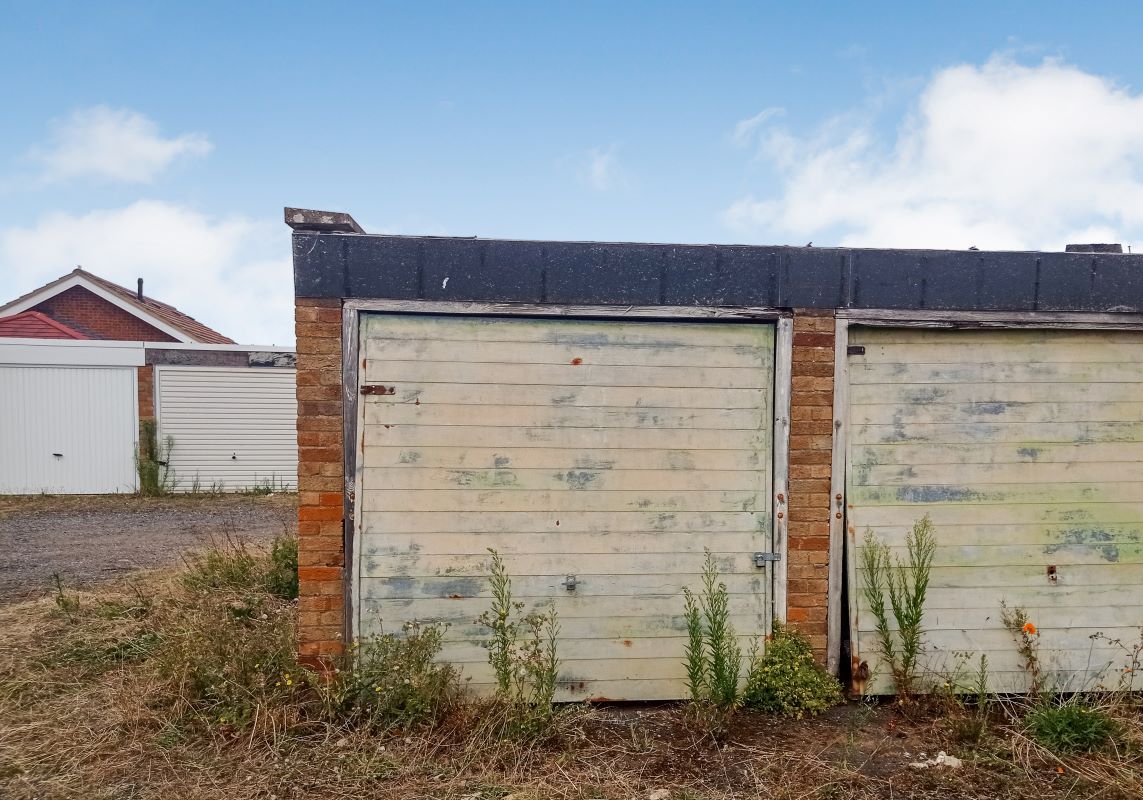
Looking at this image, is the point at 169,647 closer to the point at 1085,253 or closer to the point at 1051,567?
the point at 1051,567

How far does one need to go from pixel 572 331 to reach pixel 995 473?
8.77 feet

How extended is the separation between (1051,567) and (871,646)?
120 cm

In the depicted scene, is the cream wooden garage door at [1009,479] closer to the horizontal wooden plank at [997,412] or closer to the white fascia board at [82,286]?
the horizontal wooden plank at [997,412]

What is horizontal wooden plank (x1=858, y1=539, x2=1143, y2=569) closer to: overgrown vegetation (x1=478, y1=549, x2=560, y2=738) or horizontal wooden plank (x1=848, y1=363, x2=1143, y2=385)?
horizontal wooden plank (x1=848, y1=363, x2=1143, y2=385)

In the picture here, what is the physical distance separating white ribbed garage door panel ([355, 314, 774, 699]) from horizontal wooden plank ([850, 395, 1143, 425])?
0.68m

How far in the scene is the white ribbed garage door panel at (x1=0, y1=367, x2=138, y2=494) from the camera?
1198 centimetres

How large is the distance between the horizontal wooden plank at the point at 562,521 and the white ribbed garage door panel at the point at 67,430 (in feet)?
36.2

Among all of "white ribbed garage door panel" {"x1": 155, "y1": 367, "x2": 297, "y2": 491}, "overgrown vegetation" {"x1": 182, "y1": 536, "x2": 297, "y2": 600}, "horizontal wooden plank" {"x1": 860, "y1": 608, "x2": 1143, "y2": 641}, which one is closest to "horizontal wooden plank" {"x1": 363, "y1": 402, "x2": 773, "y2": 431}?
"horizontal wooden plank" {"x1": 860, "y1": 608, "x2": 1143, "y2": 641}

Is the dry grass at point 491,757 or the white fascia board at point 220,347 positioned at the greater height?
the white fascia board at point 220,347

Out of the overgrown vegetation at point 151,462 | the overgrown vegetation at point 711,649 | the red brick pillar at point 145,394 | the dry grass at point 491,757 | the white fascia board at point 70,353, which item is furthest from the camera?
the red brick pillar at point 145,394

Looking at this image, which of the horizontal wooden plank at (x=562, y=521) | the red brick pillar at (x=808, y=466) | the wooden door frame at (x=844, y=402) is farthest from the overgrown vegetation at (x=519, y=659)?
the wooden door frame at (x=844, y=402)

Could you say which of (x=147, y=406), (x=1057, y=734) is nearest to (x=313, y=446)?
(x=1057, y=734)

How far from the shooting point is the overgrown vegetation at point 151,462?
12.2 meters

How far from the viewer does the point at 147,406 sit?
12297 millimetres
